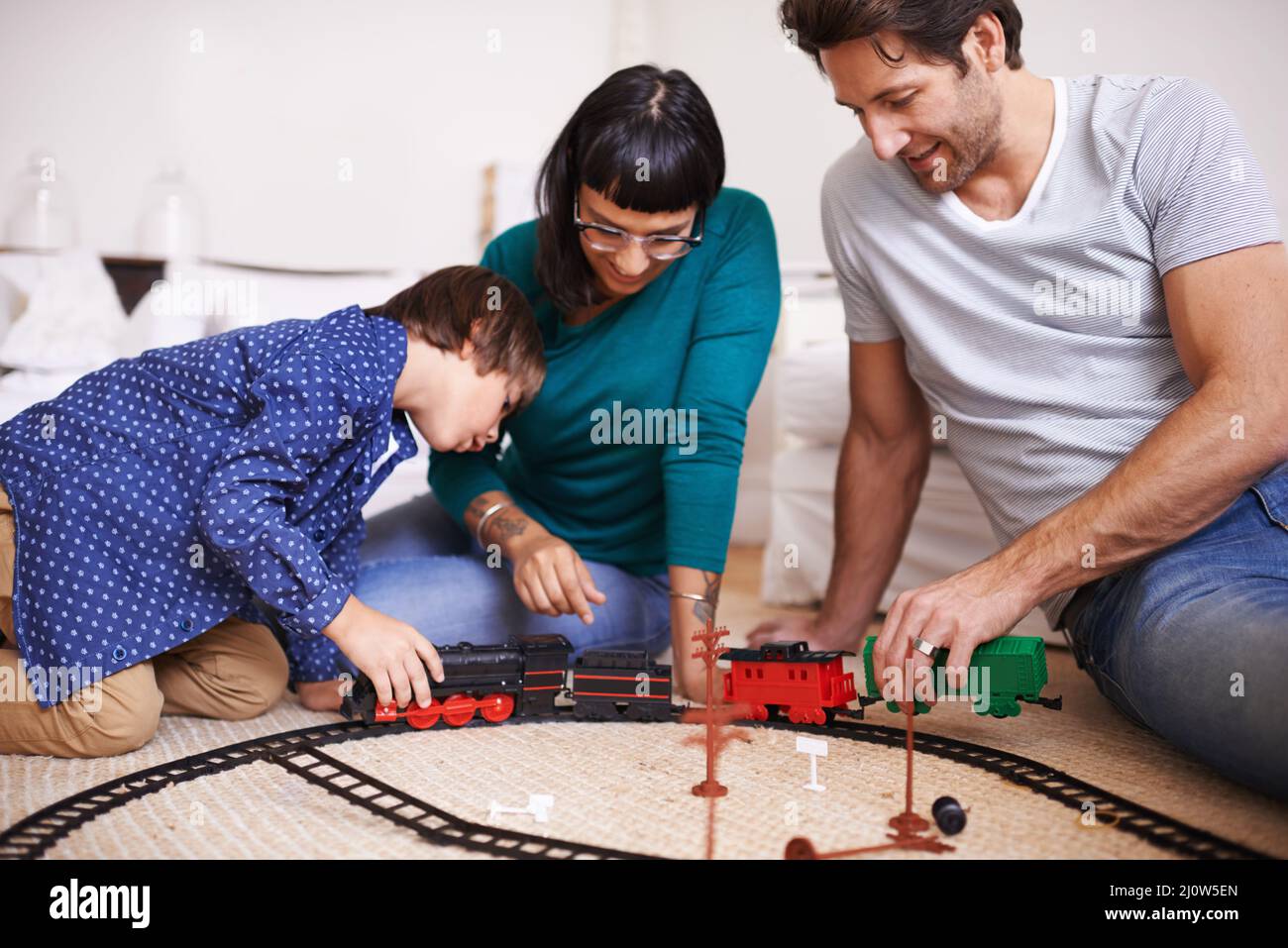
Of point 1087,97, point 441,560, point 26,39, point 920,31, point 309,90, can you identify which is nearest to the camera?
point 920,31

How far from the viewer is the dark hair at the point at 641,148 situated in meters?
1.54

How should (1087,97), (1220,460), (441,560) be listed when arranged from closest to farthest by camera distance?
(1220,460)
(1087,97)
(441,560)

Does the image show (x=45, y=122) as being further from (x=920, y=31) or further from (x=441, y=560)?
(x=920, y=31)

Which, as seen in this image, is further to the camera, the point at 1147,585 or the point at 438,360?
the point at 438,360

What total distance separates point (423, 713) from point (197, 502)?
435 mm

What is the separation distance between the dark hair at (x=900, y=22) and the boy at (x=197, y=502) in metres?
0.62

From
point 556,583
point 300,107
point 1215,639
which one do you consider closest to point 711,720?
point 556,583

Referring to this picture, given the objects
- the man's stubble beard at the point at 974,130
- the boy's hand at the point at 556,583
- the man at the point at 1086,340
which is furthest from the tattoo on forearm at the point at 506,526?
the man's stubble beard at the point at 974,130

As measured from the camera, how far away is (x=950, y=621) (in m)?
1.29

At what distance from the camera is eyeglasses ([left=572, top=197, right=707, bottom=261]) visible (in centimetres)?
157

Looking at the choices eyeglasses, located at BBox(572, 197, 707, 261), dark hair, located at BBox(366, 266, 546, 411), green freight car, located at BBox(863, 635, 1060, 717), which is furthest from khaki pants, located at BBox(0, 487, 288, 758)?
green freight car, located at BBox(863, 635, 1060, 717)

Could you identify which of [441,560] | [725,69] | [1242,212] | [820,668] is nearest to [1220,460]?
[1242,212]

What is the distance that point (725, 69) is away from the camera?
168 inches

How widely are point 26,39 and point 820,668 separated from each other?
11.4ft
